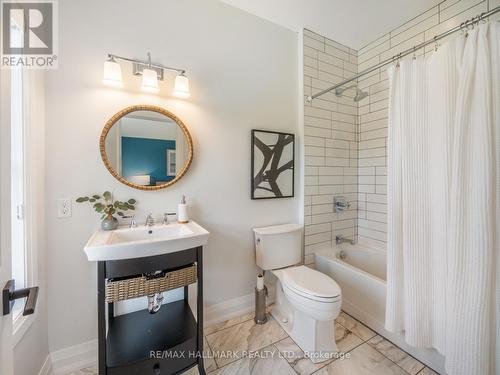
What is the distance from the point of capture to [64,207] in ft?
4.26

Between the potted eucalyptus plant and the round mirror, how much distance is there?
0.46ft

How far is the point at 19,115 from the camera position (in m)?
1.08

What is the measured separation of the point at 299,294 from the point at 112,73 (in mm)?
1874

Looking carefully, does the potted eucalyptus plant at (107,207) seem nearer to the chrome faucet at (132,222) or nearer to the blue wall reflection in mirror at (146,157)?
the chrome faucet at (132,222)

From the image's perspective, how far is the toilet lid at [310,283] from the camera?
54.5 inches

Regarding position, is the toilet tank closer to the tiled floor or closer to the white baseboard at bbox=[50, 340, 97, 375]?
the tiled floor

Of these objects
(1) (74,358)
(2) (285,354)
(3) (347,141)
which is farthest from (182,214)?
(3) (347,141)

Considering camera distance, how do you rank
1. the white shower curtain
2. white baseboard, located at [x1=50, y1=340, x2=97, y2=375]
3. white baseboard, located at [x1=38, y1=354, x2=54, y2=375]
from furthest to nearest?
white baseboard, located at [x1=50, y1=340, x2=97, y2=375]
white baseboard, located at [x1=38, y1=354, x2=54, y2=375]
the white shower curtain

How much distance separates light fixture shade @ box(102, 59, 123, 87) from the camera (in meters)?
1.29

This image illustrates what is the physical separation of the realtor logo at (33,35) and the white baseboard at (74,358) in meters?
1.66

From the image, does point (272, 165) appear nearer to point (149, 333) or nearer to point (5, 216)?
point (149, 333)

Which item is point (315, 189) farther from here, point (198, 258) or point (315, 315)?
point (198, 258)

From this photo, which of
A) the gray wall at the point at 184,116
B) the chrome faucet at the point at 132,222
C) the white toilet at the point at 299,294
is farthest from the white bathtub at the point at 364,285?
the chrome faucet at the point at 132,222

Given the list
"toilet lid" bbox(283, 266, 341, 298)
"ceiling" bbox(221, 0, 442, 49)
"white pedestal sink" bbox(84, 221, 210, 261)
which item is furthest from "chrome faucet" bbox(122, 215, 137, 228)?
"ceiling" bbox(221, 0, 442, 49)
